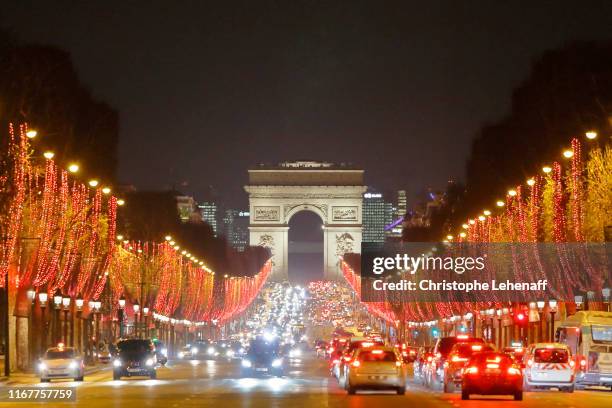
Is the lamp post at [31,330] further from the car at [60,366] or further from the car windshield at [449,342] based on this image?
the car windshield at [449,342]

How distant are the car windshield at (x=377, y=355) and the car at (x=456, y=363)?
3.81 metres

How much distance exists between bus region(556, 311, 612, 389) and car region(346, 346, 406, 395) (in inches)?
390

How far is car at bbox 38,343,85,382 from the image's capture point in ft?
186

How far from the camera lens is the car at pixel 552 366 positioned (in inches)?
1918

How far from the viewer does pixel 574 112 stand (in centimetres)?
7469

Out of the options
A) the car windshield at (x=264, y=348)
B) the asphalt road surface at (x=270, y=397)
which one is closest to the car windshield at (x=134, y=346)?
the asphalt road surface at (x=270, y=397)

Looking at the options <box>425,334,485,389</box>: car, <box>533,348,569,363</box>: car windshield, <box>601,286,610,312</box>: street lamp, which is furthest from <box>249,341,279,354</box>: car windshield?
<box>533,348,569,363</box>: car windshield

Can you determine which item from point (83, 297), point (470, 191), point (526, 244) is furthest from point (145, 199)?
point (526, 244)

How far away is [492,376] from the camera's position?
4162 centimetres

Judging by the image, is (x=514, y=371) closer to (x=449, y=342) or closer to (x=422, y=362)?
(x=449, y=342)

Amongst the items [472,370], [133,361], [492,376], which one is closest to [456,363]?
[472,370]

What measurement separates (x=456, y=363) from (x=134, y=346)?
52.1 feet

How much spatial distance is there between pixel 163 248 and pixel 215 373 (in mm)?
45445

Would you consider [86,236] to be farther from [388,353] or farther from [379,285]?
[379,285]
